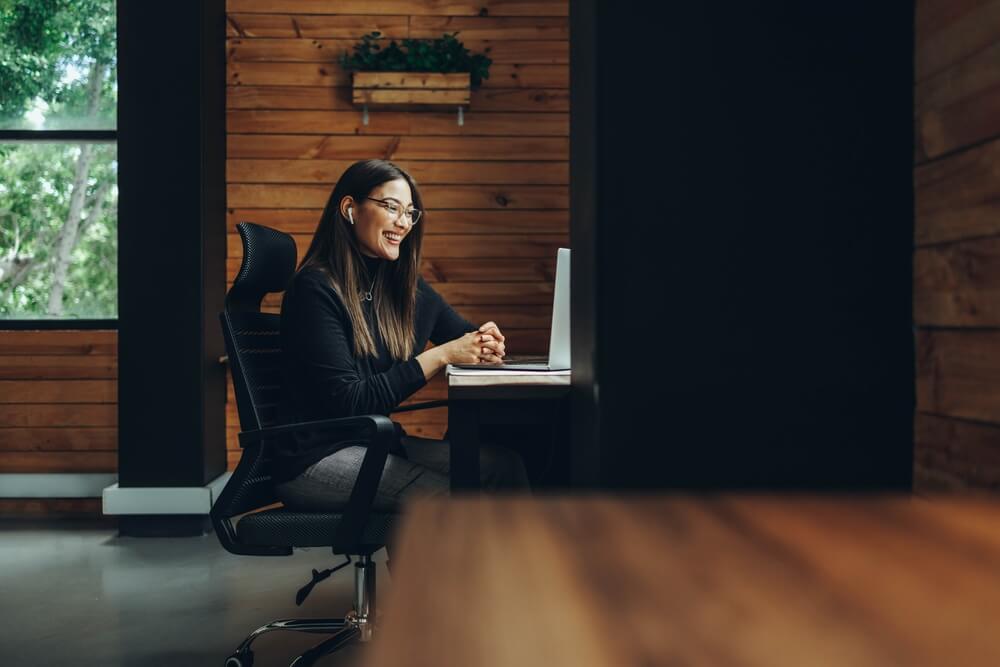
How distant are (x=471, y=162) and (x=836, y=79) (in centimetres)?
322

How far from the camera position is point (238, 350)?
2.08 meters

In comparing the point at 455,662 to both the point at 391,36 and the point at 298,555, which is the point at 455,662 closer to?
the point at 298,555

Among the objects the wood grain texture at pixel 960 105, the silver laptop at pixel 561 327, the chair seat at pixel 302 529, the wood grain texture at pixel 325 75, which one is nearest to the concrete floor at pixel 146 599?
the chair seat at pixel 302 529

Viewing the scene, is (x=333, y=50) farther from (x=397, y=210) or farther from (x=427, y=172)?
(x=397, y=210)

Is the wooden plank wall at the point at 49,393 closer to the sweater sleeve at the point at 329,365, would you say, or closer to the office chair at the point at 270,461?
the office chair at the point at 270,461

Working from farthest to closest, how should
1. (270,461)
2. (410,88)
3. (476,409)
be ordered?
(410,88)
(270,461)
(476,409)

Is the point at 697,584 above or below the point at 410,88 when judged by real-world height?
below

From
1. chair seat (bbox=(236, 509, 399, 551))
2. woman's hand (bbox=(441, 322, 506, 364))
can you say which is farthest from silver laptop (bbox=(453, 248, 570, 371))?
chair seat (bbox=(236, 509, 399, 551))

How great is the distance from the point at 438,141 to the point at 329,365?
2316 millimetres

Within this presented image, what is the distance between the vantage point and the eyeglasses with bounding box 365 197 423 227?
95.7 inches

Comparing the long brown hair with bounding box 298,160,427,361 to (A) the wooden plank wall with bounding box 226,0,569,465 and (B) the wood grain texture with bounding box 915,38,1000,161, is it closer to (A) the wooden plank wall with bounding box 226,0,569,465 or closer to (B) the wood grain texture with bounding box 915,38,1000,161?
(B) the wood grain texture with bounding box 915,38,1000,161

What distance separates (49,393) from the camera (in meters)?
4.23

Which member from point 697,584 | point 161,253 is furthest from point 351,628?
point 161,253

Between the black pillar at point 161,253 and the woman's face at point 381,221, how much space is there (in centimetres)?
172
